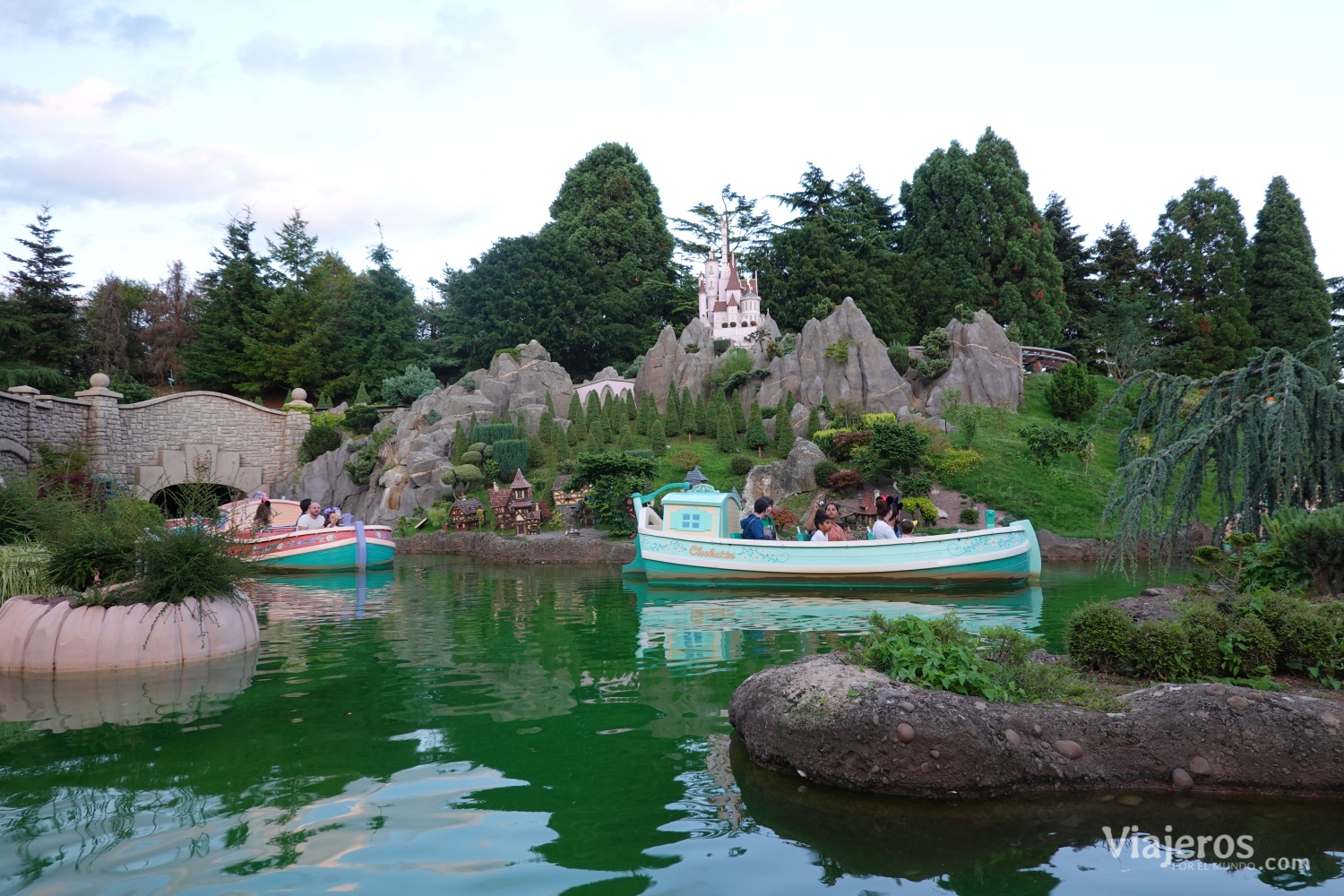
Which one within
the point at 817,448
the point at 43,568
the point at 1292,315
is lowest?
the point at 43,568

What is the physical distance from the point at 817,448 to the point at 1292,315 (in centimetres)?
3179

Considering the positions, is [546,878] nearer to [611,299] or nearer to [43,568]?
[43,568]

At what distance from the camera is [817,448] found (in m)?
30.9

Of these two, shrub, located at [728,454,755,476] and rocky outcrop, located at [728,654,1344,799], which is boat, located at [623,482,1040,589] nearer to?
shrub, located at [728,454,755,476]

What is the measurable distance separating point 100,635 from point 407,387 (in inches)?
1450

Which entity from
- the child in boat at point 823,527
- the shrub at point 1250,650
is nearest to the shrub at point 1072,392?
the child in boat at point 823,527

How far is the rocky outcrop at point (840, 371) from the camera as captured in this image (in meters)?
37.9

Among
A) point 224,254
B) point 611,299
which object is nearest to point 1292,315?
point 611,299

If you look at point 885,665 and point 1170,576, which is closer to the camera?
point 885,665

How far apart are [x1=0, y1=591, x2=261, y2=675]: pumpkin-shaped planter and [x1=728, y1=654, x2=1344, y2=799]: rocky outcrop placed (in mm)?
7728

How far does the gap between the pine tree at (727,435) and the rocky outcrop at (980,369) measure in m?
9.32

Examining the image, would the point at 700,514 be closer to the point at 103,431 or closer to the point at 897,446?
the point at 897,446

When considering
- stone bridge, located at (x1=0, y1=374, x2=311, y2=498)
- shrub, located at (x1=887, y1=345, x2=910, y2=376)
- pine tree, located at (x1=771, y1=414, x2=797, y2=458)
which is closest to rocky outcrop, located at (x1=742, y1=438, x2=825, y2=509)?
pine tree, located at (x1=771, y1=414, x2=797, y2=458)

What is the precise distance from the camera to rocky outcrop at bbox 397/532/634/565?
26.0 meters
